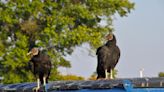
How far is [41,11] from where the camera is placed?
3027 cm

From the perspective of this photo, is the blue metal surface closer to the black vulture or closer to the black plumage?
the black vulture

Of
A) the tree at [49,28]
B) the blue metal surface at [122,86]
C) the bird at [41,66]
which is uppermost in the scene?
the tree at [49,28]

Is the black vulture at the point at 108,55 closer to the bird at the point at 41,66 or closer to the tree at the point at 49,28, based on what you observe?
the bird at the point at 41,66

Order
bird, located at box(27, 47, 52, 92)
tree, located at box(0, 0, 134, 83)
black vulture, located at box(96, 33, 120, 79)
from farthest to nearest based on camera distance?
tree, located at box(0, 0, 134, 83) < bird, located at box(27, 47, 52, 92) < black vulture, located at box(96, 33, 120, 79)

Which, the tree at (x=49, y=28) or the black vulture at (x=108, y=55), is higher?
the tree at (x=49, y=28)

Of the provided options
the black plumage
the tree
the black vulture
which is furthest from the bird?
the tree

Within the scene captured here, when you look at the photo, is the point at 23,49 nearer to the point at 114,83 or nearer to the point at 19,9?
the point at 19,9

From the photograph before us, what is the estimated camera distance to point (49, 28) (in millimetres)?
29859

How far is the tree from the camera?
29.8m

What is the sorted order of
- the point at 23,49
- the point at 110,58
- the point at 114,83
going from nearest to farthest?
the point at 114,83, the point at 110,58, the point at 23,49

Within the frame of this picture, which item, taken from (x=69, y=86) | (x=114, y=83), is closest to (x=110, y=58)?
(x=69, y=86)

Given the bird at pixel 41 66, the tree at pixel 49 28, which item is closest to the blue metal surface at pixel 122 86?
the bird at pixel 41 66

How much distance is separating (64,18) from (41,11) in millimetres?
1342

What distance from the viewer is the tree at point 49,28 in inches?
1171
